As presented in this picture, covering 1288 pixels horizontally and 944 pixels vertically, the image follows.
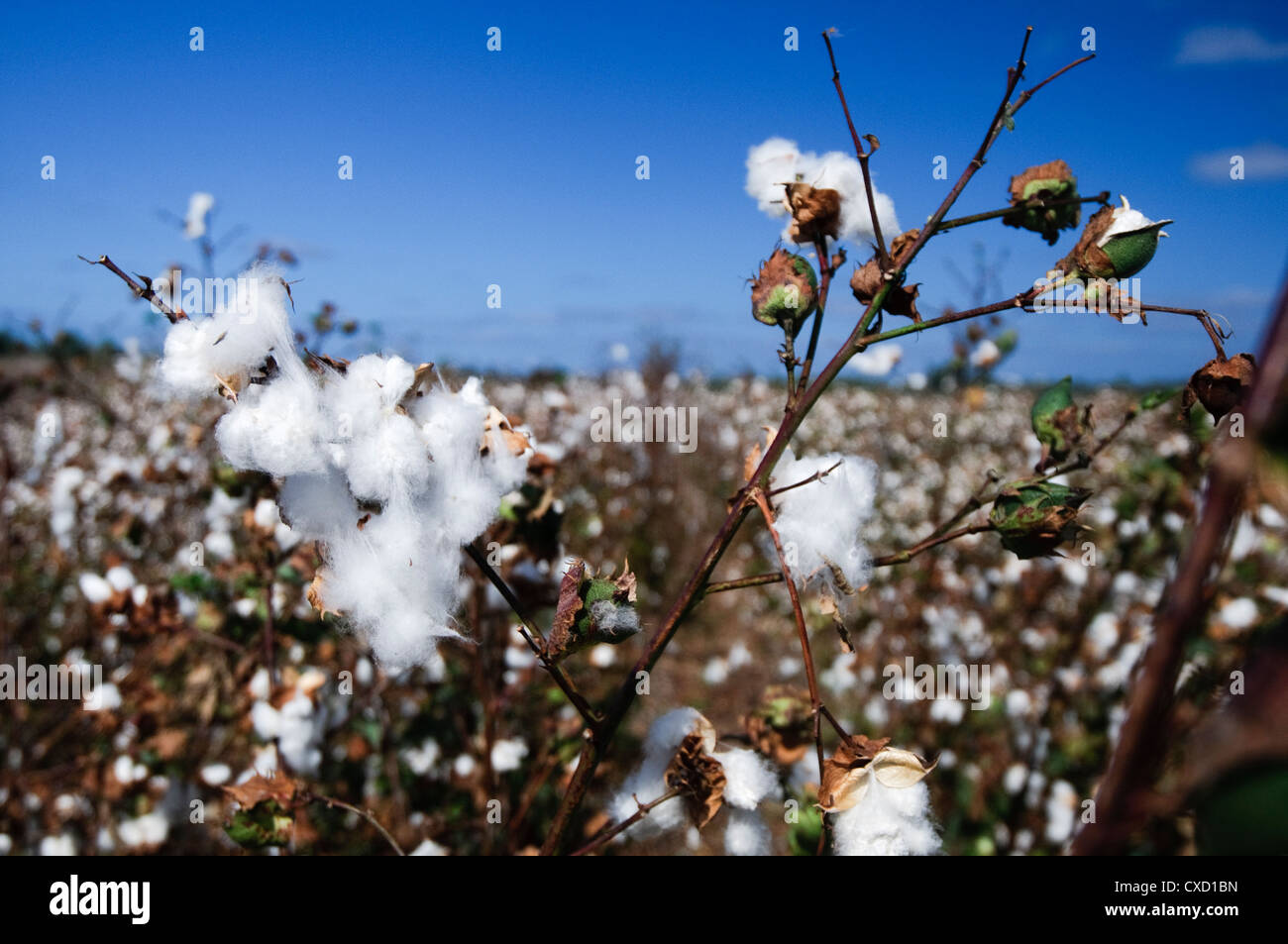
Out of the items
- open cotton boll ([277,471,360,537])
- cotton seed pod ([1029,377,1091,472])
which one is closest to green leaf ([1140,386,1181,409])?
cotton seed pod ([1029,377,1091,472])

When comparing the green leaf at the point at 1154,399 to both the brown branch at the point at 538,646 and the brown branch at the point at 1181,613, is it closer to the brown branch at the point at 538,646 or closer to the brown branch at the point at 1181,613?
the brown branch at the point at 538,646

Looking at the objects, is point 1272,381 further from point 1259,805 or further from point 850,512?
point 850,512

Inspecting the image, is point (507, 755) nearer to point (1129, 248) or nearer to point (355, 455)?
point (355, 455)

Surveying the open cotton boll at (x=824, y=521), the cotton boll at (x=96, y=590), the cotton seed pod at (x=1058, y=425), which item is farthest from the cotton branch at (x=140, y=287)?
the cotton boll at (x=96, y=590)

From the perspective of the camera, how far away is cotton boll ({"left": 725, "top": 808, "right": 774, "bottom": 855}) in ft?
3.48

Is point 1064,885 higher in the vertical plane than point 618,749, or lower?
higher

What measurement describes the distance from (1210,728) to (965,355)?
4.03 m

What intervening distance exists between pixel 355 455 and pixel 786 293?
44cm

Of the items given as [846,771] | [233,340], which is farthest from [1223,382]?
[233,340]

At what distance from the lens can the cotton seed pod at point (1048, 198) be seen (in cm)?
79

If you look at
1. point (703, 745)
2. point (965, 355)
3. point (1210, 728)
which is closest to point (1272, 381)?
point (1210, 728)

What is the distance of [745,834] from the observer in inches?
42.1

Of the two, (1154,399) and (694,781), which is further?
(1154,399)

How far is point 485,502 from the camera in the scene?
0.79m
